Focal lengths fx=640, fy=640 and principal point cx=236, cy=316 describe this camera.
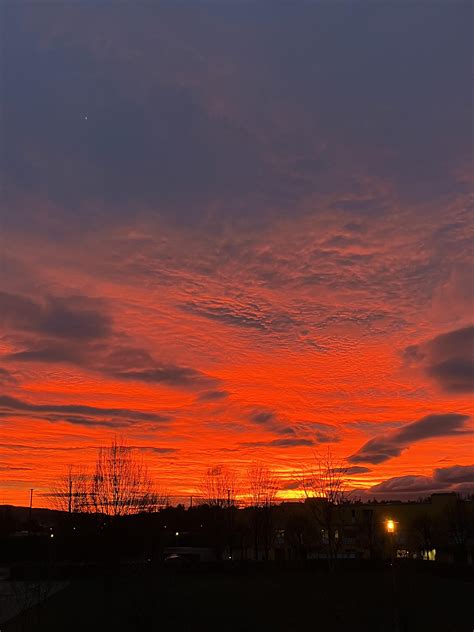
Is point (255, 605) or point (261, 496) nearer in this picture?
point (255, 605)

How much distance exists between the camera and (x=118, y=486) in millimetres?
43000

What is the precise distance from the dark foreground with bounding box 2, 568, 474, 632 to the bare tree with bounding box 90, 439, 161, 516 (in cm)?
451

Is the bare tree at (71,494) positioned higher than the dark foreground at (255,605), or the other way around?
the bare tree at (71,494)

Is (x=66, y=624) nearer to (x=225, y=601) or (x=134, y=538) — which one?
(x=225, y=601)

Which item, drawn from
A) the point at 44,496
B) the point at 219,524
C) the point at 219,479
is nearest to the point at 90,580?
the point at 44,496

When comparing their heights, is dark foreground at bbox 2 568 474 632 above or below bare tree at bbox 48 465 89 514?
below

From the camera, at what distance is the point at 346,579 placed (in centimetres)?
4969

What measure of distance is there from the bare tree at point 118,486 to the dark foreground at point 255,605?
451 cm

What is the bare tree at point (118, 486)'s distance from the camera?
41.8m

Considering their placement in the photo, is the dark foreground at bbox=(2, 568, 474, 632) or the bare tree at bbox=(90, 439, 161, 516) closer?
the dark foreground at bbox=(2, 568, 474, 632)

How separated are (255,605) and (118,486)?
1342 centimetres

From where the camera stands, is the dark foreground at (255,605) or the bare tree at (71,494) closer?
the dark foreground at (255,605)

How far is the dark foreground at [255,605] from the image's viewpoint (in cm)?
2308

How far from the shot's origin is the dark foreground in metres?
23.1
